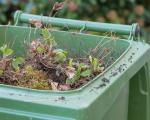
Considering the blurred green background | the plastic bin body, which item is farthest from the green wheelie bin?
the blurred green background

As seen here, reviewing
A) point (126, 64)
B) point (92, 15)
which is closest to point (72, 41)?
point (126, 64)

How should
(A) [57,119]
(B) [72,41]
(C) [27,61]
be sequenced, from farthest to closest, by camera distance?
(B) [72,41], (C) [27,61], (A) [57,119]

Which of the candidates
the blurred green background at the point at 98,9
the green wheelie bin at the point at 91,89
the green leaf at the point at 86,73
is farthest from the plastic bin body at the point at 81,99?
the blurred green background at the point at 98,9

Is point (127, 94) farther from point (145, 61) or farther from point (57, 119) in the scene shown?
point (57, 119)

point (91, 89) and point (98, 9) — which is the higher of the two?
point (98, 9)

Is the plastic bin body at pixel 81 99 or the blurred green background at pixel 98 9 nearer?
the plastic bin body at pixel 81 99

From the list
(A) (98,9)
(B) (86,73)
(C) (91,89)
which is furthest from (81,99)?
(A) (98,9)

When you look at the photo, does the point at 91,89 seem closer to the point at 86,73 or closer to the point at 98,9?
the point at 86,73

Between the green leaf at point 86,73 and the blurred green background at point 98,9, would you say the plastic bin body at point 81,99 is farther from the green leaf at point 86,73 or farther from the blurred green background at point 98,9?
the blurred green background at point 98,9
